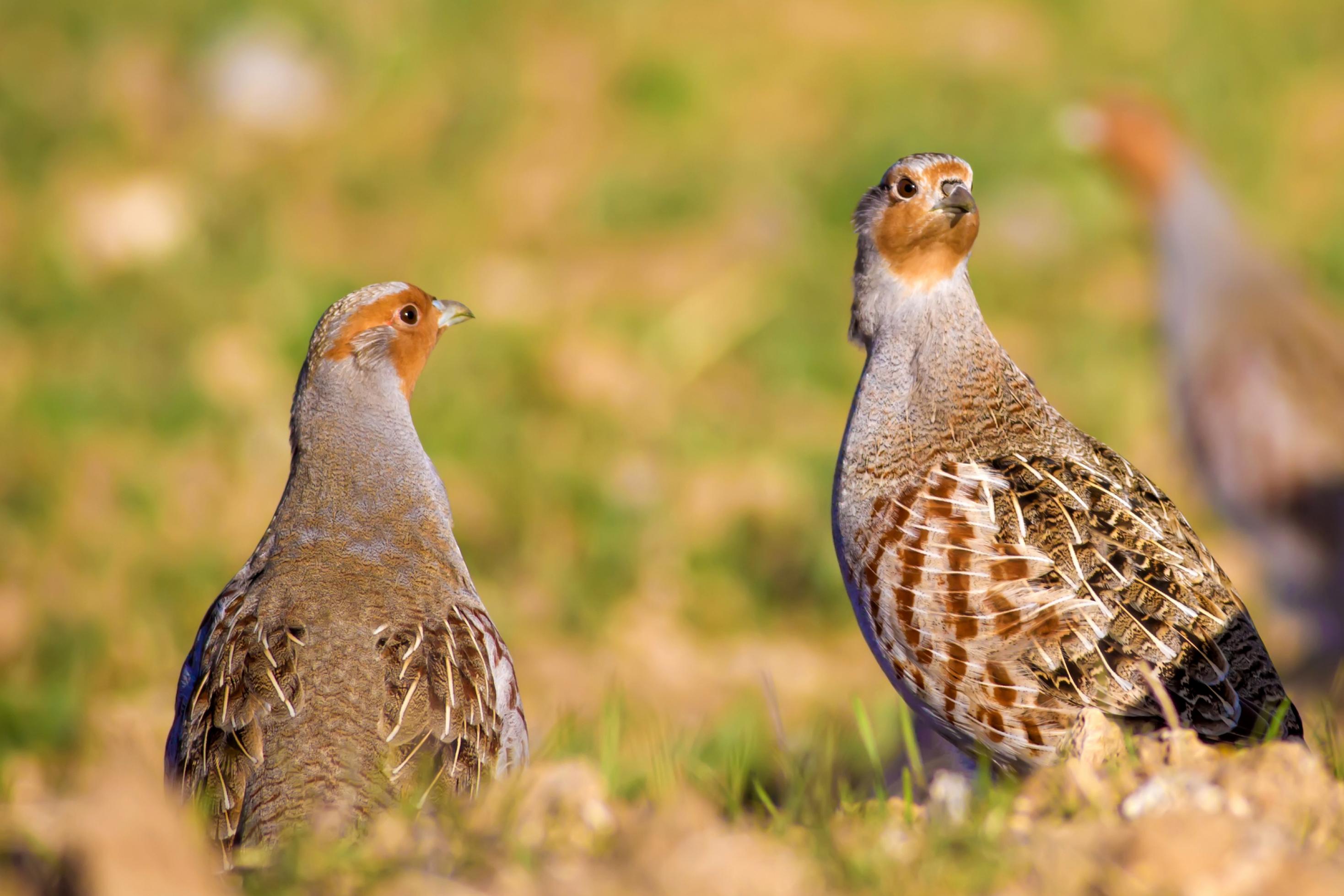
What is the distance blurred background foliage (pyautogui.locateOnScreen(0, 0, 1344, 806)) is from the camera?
6.69m

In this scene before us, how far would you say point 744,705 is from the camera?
17.1ft

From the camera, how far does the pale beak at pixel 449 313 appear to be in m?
4.14

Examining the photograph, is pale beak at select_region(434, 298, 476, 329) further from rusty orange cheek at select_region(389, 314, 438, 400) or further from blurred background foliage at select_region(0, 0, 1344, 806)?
blurred background foliage at select_region(0, 0, 1344, 806)

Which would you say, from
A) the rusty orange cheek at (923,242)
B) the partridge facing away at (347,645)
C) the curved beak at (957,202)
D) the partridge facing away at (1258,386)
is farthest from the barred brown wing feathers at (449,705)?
the partridge facing away at (1258,386)

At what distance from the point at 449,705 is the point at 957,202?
180cm

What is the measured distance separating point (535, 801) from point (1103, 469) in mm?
1754

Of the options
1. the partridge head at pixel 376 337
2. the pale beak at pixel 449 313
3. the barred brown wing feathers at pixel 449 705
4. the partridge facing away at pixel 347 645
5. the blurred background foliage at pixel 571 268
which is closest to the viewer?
the partridge facing away at pixel 347 645

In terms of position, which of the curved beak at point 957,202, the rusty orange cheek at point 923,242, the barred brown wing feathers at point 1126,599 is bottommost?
the barred brown wing feathers at point 1126,599

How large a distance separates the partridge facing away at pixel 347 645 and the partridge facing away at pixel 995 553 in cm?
102

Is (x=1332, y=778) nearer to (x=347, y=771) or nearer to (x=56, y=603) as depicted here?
(x=347, y=771)

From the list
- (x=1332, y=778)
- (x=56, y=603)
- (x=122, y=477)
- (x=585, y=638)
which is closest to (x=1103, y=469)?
(x=1332, y=778)

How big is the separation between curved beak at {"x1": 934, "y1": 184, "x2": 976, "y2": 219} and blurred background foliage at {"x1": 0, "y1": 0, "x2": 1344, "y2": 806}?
6.09 ft

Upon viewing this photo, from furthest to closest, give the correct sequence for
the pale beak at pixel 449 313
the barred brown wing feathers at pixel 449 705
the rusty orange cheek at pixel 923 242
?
the pale beak at pixel 449 313 < the rusty orange cheek at pixel 923 242 < the barred brown wing feathers at pixel 449 705

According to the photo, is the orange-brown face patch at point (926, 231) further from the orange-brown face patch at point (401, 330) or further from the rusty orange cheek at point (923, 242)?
the orange-brown face patch at point (401, 330)
